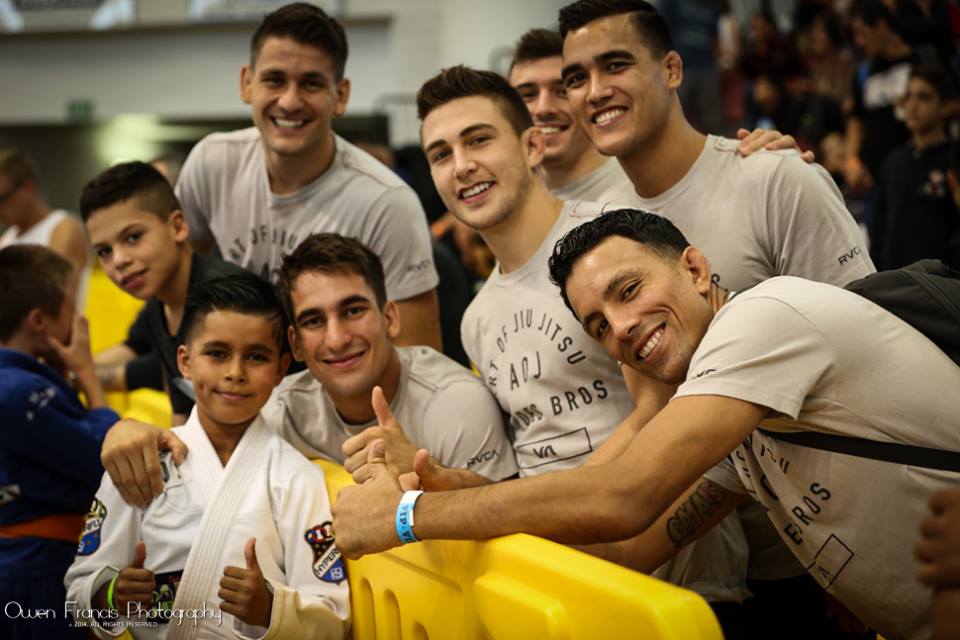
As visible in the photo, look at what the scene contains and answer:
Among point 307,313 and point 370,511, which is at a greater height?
point 307,313

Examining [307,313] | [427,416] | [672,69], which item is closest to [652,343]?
[427,416]

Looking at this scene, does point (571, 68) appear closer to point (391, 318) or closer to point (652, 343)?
point (391, 318)

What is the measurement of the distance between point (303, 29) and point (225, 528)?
1955 mm

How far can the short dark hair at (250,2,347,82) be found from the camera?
147 inches

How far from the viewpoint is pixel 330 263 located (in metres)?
3.06

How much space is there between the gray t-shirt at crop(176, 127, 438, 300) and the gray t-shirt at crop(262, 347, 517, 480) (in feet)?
1.93

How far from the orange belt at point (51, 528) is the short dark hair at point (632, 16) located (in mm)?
2416

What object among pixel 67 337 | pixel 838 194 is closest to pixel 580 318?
pixel 838 194

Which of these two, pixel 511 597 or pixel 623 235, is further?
pixel 623 235

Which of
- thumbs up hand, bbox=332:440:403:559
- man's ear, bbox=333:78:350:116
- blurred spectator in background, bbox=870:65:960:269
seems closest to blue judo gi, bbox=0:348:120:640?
thumbs up hand, bbox=332:440:403:559

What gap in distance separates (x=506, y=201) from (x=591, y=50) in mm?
574

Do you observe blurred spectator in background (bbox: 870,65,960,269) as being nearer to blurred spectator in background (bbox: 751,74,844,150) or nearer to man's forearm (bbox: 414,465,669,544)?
blurred spectator in background (bbox: 751,74,844,150)

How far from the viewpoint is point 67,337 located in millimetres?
3904

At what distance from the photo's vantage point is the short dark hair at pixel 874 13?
6.79 metres
